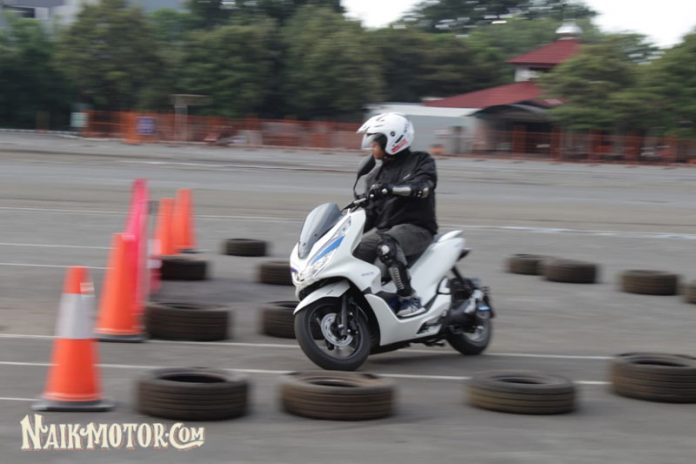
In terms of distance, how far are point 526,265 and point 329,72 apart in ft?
182

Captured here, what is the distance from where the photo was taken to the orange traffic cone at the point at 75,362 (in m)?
6.40

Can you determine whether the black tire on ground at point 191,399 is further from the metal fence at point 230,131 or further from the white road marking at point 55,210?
the metal fence at point 230,131

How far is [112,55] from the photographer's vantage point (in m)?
70.3

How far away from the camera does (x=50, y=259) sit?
45.5ft

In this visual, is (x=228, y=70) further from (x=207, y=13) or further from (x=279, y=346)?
(x=279, y=346)

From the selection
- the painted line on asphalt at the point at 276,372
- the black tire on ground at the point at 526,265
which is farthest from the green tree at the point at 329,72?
the painted line on asphalt at the point at 276,372

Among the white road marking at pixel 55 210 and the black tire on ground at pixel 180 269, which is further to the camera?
the white road marking at pixel 55 210

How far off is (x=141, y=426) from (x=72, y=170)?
25.5m

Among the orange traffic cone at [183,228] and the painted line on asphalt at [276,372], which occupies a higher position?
the orange traffic cone at [183,228]

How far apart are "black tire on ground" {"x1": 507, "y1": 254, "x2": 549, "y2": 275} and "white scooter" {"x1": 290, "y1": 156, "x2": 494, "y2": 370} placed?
569cm

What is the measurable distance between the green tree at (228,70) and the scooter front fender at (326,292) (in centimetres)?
6020

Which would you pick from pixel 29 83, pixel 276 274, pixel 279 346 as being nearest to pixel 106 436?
pixel 279 346

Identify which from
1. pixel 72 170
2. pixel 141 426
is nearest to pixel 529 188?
pixel 72 170

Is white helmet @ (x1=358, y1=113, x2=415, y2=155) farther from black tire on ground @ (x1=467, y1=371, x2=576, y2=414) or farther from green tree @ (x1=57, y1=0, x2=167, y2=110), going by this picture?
green tree @ (x1=57, y1=0, x2=167, y2=110)
